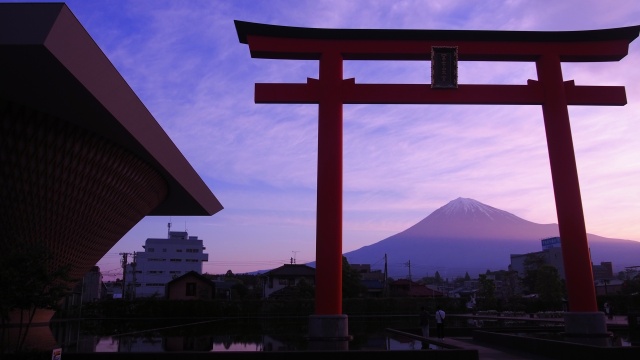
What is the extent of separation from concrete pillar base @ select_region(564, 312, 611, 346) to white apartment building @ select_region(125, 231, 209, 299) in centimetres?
7242

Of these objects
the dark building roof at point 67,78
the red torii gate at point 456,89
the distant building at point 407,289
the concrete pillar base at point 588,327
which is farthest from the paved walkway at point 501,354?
the distant building at point 407,289

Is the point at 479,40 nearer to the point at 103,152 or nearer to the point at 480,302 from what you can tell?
the point at 103,152

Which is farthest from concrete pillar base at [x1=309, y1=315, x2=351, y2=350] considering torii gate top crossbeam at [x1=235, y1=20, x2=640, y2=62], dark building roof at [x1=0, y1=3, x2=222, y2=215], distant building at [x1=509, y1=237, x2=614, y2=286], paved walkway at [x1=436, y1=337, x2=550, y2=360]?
distant building at [x1=509, y1=237, x2=614, y2=286]

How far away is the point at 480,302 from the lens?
42344mm

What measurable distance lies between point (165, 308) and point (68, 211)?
22.3 m

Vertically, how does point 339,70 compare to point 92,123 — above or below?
above

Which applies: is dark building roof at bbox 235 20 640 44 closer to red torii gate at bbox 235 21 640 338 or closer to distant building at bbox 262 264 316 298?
red torii gate at bbox 235 21 640 338

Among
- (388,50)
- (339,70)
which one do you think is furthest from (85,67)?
(388,50)

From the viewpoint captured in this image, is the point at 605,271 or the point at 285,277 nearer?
the point at 285,277

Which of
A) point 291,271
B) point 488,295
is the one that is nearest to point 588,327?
point 488,295

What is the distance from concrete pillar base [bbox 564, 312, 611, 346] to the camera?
541 inches

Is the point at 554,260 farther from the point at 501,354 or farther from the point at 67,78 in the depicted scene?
the point at 67,78

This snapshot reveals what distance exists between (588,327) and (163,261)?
251 ft

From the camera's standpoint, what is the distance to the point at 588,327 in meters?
13.9
